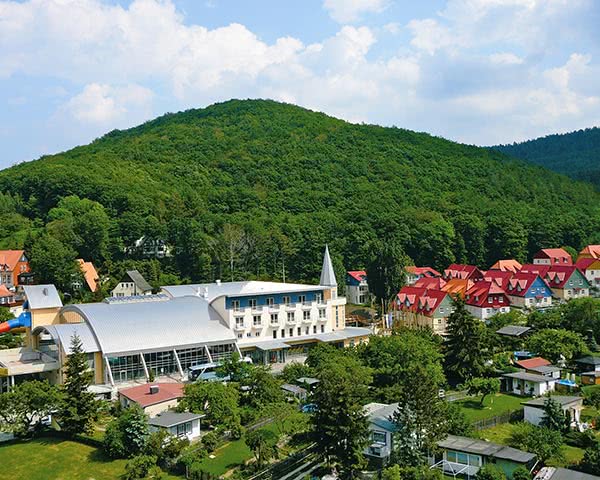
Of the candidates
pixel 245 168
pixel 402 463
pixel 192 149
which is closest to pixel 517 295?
pixel 402 463

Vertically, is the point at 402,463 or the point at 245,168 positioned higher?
the point at 245,168

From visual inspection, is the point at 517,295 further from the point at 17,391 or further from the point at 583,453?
the point at 17,391

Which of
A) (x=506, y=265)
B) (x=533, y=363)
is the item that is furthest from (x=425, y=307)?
(x=506, y=265)

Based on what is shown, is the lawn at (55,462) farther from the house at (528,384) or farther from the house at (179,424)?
the house at (528,384)

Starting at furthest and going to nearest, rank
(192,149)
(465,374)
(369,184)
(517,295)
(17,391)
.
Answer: (192,149) < (369,184) < (517,295) < (465,374) < (17,391)

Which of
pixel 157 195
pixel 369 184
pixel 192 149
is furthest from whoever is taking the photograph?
pixel 192 149

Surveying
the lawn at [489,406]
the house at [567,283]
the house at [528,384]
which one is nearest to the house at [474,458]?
the lawn at [489,406]
